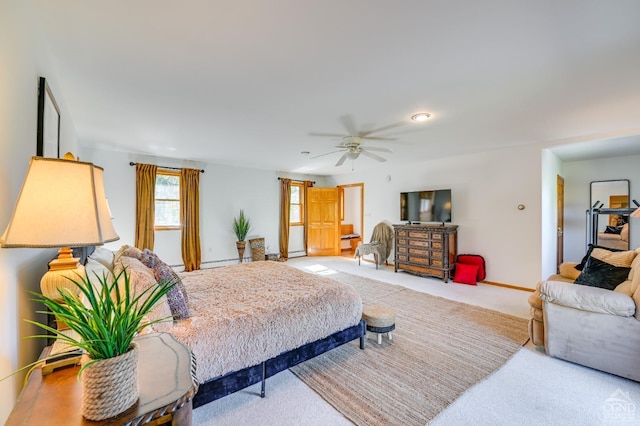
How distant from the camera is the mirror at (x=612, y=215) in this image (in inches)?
196

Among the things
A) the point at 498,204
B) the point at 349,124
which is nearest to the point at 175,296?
the point at 349,124

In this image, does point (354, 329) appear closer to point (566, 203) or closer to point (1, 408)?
point (1, 408)

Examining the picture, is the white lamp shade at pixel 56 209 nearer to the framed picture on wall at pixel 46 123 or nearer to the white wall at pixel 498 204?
the framed picture on wall at pixel 46 123

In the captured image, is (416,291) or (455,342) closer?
(455,342)

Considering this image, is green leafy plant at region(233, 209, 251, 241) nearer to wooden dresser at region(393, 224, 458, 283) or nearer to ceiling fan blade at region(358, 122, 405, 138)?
wooden dresser at region(393, 224, 458, 283)

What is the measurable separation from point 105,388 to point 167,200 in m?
5.57

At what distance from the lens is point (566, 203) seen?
574cm

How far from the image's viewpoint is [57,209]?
917 millimetres

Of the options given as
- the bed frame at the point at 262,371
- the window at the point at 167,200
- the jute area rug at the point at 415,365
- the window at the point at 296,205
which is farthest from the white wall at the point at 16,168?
the window at the point at 296,205

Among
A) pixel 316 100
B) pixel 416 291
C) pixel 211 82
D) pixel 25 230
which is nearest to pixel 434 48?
pixel 316 100

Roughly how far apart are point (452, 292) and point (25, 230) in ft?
16.0

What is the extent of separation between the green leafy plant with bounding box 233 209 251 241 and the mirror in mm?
6875

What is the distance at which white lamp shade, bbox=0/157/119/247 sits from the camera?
0.88 metres

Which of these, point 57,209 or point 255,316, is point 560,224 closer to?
point 255,316
